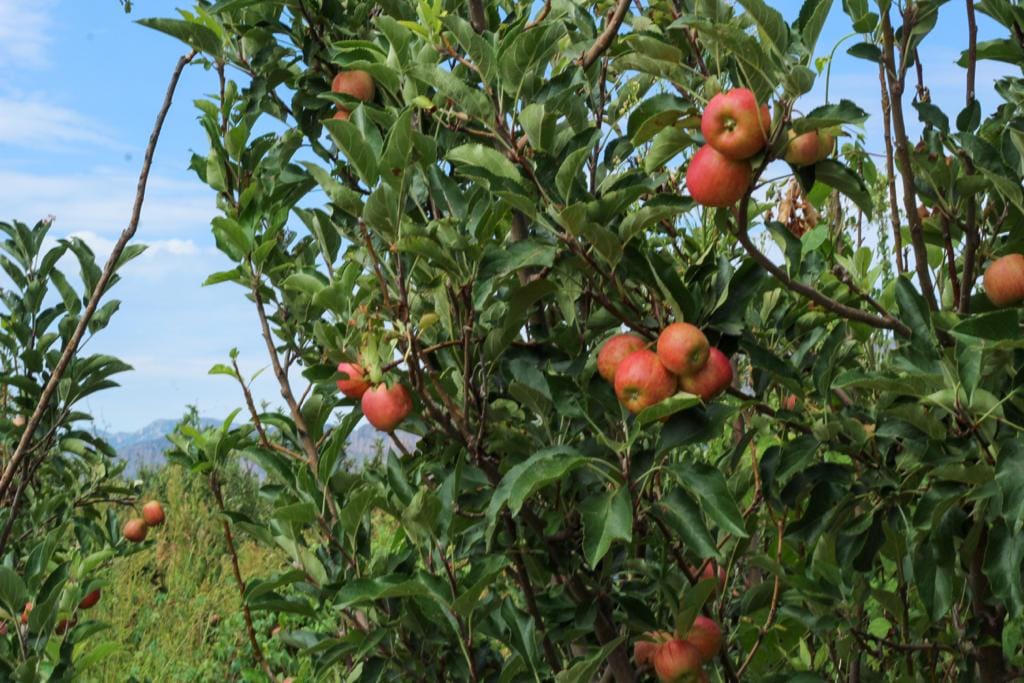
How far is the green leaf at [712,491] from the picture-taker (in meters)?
1.49

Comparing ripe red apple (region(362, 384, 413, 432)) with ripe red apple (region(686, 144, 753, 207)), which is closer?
ripe red apple (region(686, 144, 753, 207))

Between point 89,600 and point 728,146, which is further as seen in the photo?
point 89,600

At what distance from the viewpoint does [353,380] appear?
1.84 metres

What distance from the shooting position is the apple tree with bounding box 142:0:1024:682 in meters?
1.56

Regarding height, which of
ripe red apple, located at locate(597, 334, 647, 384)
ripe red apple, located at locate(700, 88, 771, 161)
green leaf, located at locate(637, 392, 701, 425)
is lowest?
green leaf, located at locate(637, 392, 701, 425)

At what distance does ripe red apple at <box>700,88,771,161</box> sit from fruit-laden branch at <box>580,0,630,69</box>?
14.9 inches

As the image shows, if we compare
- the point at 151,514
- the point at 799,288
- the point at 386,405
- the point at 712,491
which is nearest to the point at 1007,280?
the point at 799,288

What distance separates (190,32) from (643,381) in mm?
1477

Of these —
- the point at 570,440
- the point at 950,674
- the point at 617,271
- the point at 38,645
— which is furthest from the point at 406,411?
the point at 950,674

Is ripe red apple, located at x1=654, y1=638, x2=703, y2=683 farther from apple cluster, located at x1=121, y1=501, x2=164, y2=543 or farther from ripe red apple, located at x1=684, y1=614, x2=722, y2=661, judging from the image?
apple cluster, located at x1=121, y1=501, x2=164, y2=543

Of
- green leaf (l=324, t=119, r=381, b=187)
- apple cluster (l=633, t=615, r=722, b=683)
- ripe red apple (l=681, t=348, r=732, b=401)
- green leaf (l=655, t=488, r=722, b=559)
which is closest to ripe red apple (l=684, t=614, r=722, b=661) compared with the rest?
apple cluster (l=633, t=615, r=722, b=683)

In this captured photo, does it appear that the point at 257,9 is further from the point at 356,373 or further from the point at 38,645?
the point at 38,645

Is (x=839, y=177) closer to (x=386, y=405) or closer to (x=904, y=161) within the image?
(x=904, y=161)

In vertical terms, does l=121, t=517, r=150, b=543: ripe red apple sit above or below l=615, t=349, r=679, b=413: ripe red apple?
below
